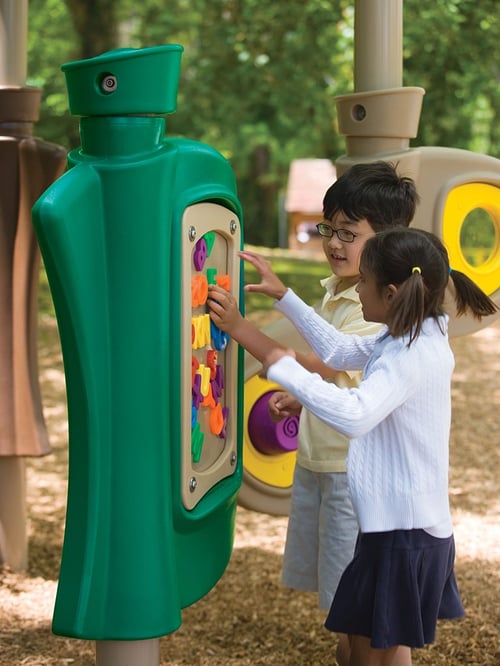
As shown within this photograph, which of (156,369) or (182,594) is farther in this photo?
(182,594)

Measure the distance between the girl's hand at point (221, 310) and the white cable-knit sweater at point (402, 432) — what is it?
279 millimetres

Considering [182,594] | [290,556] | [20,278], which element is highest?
[20,278]

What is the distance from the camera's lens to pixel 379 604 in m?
2.04

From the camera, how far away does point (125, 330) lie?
1984 mm

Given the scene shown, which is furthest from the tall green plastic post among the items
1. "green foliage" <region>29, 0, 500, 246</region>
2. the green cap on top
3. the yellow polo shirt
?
"green foliage" <region>29, 0, 500, 246</region>

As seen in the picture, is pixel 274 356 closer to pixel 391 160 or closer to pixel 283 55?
pixel 391 160

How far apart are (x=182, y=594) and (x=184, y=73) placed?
1054 cm

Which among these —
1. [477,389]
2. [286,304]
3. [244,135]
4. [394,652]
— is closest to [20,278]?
[286,304]

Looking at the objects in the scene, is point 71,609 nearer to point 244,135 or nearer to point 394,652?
point 394,652

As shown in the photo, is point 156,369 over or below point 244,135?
over

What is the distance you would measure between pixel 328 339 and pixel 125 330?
20.1 inches

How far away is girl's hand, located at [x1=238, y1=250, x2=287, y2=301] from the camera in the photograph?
2232mm

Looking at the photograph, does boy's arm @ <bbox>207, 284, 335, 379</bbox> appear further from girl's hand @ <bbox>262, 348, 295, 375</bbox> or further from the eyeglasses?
the eyeglasses

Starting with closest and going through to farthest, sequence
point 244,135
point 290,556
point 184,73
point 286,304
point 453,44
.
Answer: point 286,304
point 290,556
point 453,44
point 184,73
point 244,135
